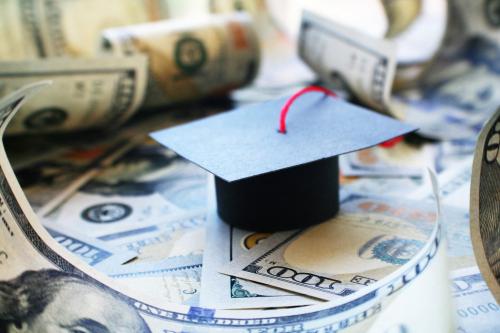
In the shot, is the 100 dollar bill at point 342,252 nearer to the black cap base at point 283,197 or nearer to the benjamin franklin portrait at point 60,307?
the black cap base at point 283,197

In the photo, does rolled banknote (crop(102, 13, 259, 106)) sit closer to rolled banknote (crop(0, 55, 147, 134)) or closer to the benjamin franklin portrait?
rolled banknote (crop(0, 55, 147, 134))

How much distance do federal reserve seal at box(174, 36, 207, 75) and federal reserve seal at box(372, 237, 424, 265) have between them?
0.54 meters

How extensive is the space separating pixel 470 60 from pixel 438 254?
27.3 inches

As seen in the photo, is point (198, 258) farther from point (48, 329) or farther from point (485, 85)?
point (485, 85)

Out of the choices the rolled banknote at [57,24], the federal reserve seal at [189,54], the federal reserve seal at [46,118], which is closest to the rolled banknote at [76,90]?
the federal reserve seal at [46,118]

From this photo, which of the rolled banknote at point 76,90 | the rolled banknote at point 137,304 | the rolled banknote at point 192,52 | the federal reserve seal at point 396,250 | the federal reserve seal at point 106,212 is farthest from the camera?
the rolled banknote at point 192,52

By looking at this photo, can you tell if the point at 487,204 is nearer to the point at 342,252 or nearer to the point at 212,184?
the point at 342,252

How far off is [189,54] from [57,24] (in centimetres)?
26

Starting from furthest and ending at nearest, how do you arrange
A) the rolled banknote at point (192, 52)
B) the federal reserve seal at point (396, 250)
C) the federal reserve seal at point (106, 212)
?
the rolled banknote at point (192, 52)
the federal reserve seal at point (106, 212)
the federal reserve seal at point (396, 250)

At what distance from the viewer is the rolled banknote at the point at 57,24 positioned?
1092 millimetres

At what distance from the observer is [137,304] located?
56 cm

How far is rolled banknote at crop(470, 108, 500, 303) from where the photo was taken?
540 mm

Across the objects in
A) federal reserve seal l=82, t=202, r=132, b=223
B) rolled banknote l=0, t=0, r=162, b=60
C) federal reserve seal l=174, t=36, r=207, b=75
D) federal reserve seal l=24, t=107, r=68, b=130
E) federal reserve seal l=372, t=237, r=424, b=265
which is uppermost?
rolled banknote l=0, t=0, r=162, b=60

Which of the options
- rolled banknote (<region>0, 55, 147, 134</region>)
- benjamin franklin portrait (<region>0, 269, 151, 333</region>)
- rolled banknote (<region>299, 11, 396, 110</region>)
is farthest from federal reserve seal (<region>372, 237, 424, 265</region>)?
rolled banknote (<region>0, 55, 147, 134</region>)
